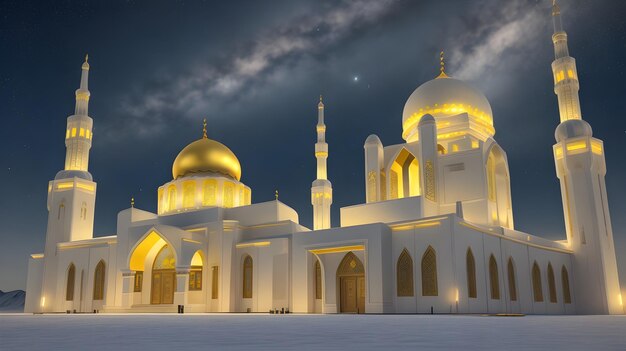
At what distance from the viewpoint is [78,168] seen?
2905 cm

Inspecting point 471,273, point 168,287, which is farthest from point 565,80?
point 168,287

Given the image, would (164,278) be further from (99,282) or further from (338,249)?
(338,249)

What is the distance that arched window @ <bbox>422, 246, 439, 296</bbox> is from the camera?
18.2m

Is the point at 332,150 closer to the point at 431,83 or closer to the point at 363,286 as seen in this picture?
the point at 431,83

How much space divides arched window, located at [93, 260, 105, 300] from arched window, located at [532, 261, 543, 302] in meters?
19.8

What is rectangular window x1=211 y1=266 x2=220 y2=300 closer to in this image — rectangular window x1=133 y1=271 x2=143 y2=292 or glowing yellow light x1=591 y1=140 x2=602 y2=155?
rectangular window x1=133 y1=271 x2=143 y2=292

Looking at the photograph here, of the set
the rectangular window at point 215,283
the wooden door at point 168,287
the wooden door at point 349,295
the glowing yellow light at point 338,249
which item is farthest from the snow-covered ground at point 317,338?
the wooden door at point 168,287

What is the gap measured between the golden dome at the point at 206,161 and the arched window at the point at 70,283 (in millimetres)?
7058

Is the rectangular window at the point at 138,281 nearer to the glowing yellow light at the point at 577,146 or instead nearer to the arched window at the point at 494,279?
the arched window at the point at 494,279

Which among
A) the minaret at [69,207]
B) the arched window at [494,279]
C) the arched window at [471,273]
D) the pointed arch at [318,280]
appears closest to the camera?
the arched window at [471,273]

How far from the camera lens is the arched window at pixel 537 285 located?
72.7ft

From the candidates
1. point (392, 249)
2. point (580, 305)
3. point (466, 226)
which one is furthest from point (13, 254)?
point (580, 305)

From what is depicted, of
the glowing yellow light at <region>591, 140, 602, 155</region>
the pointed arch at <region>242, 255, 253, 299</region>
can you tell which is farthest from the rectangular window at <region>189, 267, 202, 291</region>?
the glowing yellow light at <region>591, 140, 602, 155</region>

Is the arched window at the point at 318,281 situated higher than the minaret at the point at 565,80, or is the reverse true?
the minaret at the point at 565,80
